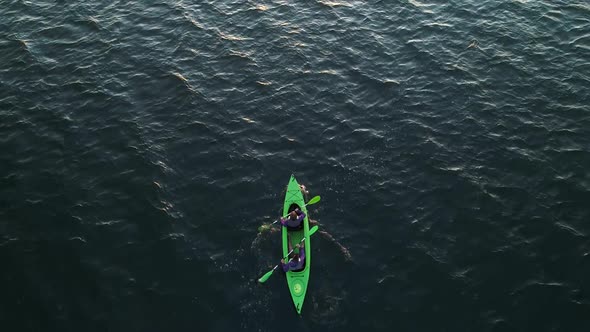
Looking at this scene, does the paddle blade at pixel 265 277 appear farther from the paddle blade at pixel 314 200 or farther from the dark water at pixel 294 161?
the paddle blade at pixel 314 200

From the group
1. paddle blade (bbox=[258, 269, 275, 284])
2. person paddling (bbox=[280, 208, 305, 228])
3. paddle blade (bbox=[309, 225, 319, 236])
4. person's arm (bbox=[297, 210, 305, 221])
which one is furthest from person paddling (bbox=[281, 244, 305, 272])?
person's arm (bbox=[297, 210, 305, 221])

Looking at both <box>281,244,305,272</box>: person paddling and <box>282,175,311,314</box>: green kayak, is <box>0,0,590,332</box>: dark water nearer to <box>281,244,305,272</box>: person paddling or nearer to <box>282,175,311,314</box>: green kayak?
<box>282,175,311,314</box>: green kayak

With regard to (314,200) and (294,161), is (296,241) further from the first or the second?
(294,161)

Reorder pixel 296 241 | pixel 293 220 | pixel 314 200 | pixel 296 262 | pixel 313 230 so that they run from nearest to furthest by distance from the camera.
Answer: pixel 296 262 → pixel 313 230 → pixel 293 220 → pixel 296 241 → pixel 314 200

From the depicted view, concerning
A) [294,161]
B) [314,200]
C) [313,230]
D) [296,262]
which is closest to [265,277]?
[296,262]

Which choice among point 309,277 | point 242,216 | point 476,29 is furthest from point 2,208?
point 476,29

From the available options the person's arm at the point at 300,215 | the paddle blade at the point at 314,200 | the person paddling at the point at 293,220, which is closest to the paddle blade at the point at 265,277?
the person paddling at the point at 293,220
